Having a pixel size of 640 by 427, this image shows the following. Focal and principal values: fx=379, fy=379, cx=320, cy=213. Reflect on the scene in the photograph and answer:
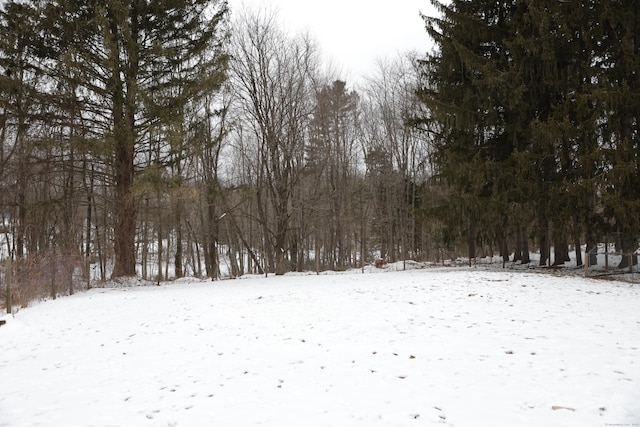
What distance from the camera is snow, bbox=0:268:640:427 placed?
3.41 metres

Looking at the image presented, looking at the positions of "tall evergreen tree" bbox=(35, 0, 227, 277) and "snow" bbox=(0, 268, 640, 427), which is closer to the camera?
"snow" bbox=(0, 268, 640, 427)

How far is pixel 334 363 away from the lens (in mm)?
4684

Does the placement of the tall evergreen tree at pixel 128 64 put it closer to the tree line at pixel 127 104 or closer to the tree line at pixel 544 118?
the tree line at pixel 127 104

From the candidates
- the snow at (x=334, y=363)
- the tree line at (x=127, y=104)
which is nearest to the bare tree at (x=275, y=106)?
the tree line at (x=127, y=104)

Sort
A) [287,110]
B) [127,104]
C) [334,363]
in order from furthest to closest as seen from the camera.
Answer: [287,110] < [127,104] < [334,363]

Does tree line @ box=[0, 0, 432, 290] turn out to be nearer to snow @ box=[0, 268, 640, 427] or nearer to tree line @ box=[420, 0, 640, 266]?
tree line @ box=[420, 0, 640, 266]

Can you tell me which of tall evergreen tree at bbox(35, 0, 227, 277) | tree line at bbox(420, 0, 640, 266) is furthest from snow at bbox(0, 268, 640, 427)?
tall evergreen tree at bbox(35, 0, 227, 277)

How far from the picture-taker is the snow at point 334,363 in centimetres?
341

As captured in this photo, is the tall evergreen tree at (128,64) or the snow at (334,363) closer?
the snow at (334,363)

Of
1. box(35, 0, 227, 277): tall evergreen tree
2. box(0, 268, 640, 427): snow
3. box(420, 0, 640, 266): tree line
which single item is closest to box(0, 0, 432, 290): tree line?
box(35, 0, 227, 277): tall evergreen tree

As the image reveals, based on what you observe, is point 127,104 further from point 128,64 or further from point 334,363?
point 334,363

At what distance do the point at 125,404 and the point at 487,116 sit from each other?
1466 centimetres

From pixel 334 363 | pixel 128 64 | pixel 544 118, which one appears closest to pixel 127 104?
pixel 128 64

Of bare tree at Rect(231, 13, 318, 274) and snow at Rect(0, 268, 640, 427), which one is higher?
bare tree at Rect(231, 13, 318, 274)
